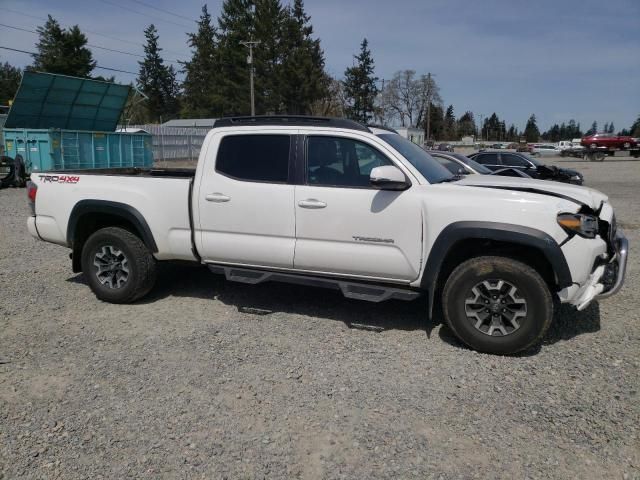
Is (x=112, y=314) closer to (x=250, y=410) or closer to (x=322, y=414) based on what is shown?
(x=250, y=410)

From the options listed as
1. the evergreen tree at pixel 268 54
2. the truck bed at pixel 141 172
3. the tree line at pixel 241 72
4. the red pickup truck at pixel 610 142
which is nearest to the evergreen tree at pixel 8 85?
the tree line at pixel 241 72

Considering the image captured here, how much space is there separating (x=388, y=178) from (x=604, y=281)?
1.94 meters

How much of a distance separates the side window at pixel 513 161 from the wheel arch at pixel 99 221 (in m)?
13.7

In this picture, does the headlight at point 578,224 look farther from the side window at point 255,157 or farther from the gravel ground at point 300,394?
the side window at point 255,157

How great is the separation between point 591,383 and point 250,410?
2.40m

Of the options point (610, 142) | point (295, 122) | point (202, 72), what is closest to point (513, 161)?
point (295, 122)

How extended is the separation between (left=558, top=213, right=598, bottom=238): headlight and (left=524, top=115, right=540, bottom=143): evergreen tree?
12890 cm

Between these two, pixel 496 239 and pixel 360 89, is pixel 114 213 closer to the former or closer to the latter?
pixel 496 239

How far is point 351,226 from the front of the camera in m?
4.45

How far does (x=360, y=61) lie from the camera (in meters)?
83.4

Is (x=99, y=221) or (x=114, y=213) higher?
(x=114, y=213)

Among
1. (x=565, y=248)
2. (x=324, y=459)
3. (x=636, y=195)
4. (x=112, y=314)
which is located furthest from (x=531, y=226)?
(x=636, y=195)

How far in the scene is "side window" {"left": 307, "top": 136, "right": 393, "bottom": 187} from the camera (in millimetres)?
4566

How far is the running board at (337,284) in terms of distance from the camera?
4.41 meters
